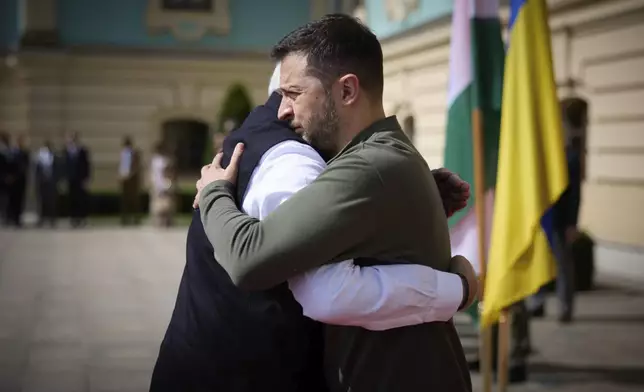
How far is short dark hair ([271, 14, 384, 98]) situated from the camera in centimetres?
204

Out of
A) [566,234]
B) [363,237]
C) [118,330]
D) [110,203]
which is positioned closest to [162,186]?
[110,203]

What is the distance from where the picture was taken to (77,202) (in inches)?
714

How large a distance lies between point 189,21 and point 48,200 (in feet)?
31.7

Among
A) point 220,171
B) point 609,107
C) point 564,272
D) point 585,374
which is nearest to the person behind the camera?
point 220,171

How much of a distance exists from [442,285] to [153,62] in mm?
24401

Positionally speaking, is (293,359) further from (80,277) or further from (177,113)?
(177,113)

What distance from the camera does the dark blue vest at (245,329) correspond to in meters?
2.09

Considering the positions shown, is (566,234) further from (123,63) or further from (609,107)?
(123,63)

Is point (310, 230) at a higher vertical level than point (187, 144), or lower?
higher

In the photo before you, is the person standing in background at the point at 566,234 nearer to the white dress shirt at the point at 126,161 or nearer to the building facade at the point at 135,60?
the building facade at the point at 135,60

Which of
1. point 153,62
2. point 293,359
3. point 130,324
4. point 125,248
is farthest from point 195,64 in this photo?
point 293,359

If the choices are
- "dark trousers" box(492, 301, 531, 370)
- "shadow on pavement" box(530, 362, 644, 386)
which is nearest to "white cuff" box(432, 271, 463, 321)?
"dark trousers" box(492, 301, 531, 370)

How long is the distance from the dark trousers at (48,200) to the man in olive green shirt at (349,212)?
16565 mm

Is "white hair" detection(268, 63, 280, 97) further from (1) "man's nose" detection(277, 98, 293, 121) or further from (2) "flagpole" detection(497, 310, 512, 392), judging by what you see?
(2) "flagpole" detection(497, 310, 512, 392)
